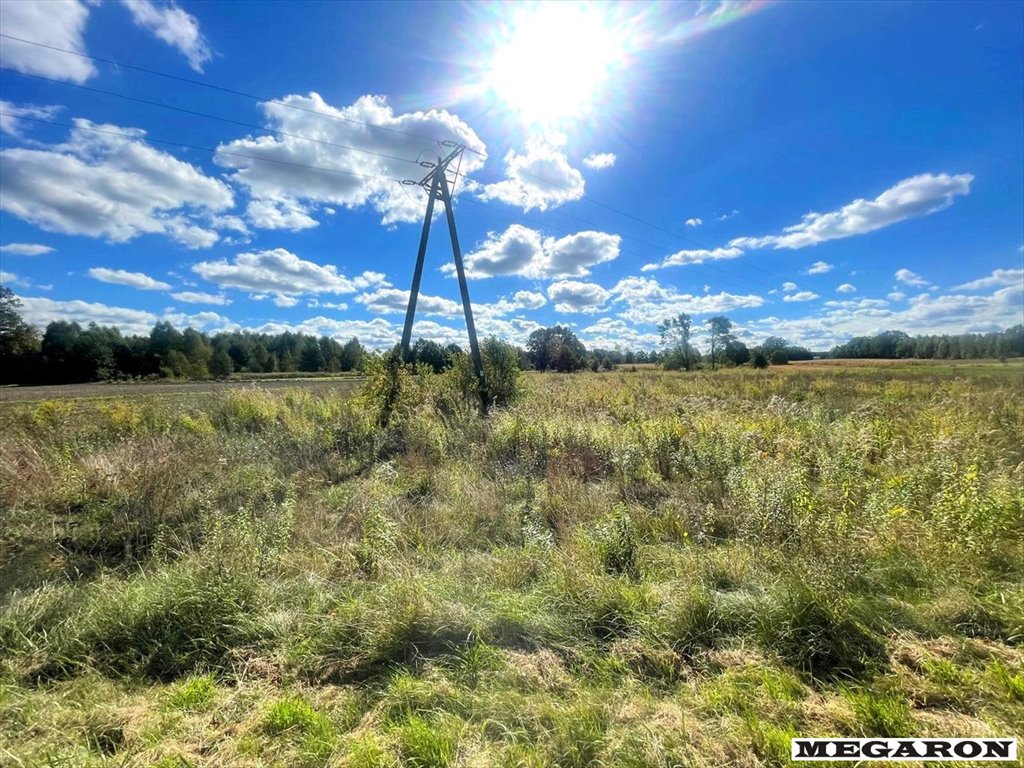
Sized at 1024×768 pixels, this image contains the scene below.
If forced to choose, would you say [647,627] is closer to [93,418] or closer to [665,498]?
[665,498]

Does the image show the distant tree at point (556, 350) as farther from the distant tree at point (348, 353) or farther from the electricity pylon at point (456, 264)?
the electricity pylon at point (456, 264)

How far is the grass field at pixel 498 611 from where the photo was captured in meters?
2.10

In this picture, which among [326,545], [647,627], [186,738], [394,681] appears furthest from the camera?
[326,545]

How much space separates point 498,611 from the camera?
9.92ft

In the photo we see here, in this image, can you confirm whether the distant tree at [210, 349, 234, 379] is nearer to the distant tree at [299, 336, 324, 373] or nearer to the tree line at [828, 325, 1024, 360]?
the distant tree at [299, 336, 324, 373]

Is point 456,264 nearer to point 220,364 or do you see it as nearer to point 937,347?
point 220,364

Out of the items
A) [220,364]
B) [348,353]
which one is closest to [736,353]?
[348,353]

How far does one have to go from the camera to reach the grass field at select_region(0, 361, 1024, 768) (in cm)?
210

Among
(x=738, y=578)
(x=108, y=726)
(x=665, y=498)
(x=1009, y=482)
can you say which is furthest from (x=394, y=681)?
(x=1009, y=482)

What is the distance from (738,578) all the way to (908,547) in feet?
5.50

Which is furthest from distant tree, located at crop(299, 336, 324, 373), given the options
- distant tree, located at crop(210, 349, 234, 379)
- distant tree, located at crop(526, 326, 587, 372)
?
distant tree, located at crop(526, 326, 587, 372)

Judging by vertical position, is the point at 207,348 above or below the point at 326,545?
above

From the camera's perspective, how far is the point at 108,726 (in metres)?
2.15

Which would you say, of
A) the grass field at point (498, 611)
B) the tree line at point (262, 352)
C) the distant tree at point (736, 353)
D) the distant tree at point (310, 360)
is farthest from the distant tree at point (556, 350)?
the grass field at point (498, 611)
